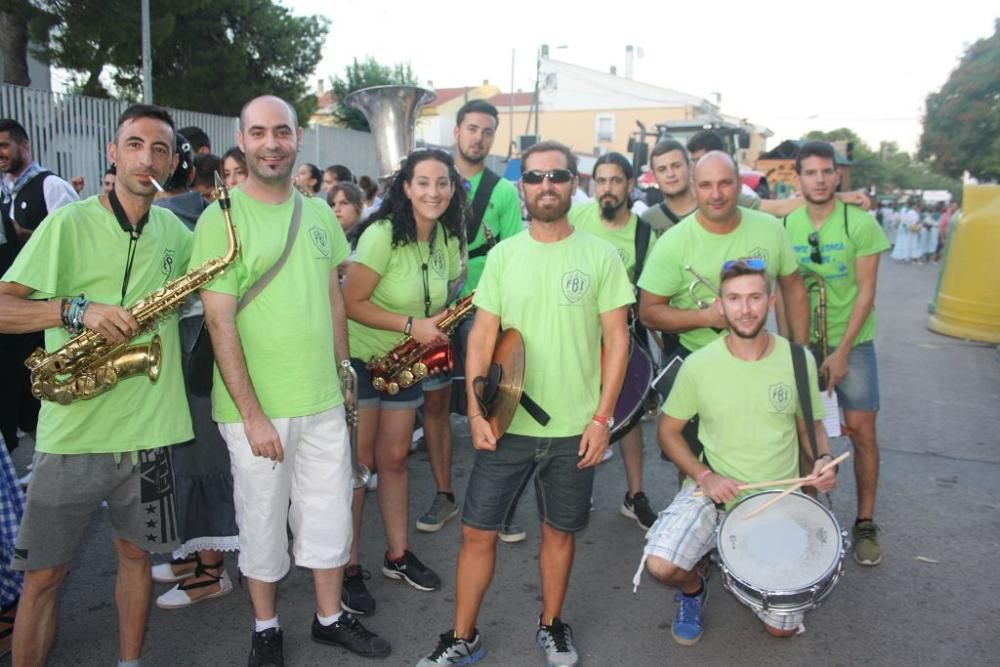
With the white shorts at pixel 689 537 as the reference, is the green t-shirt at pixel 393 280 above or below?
above

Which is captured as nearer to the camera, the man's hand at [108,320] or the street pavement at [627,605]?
the man's hand at [108,320]

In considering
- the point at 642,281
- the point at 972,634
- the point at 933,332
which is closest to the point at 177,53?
the point at 933,332

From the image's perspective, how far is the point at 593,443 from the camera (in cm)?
316

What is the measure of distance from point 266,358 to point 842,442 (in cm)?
512

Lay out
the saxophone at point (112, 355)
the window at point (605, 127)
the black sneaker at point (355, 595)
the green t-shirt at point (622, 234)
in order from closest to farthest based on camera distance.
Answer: the saxophone at point (112, 355) → the black sneaker at point (355, 595) → the green t-shirt at point (622, 234) → the window at point (605, 127)

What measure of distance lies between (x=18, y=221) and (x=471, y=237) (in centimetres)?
284

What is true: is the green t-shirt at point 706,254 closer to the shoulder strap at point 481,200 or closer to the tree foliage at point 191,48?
the shoulder strap at point 481,200

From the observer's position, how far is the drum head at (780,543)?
3207mm

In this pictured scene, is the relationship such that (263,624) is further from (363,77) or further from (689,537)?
(363,77)

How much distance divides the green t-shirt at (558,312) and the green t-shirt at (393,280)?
872 millimetres

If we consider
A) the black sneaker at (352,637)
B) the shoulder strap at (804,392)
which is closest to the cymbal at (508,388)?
the black sneaker at (352,637)

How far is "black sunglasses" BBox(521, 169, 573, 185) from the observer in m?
3.22

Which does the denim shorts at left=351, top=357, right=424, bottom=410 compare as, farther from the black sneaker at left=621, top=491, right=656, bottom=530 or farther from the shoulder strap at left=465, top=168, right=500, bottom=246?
the black sneaker at left=621, top=491, right=656, bottom=530

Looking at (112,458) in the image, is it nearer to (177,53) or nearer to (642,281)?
(642,281)
